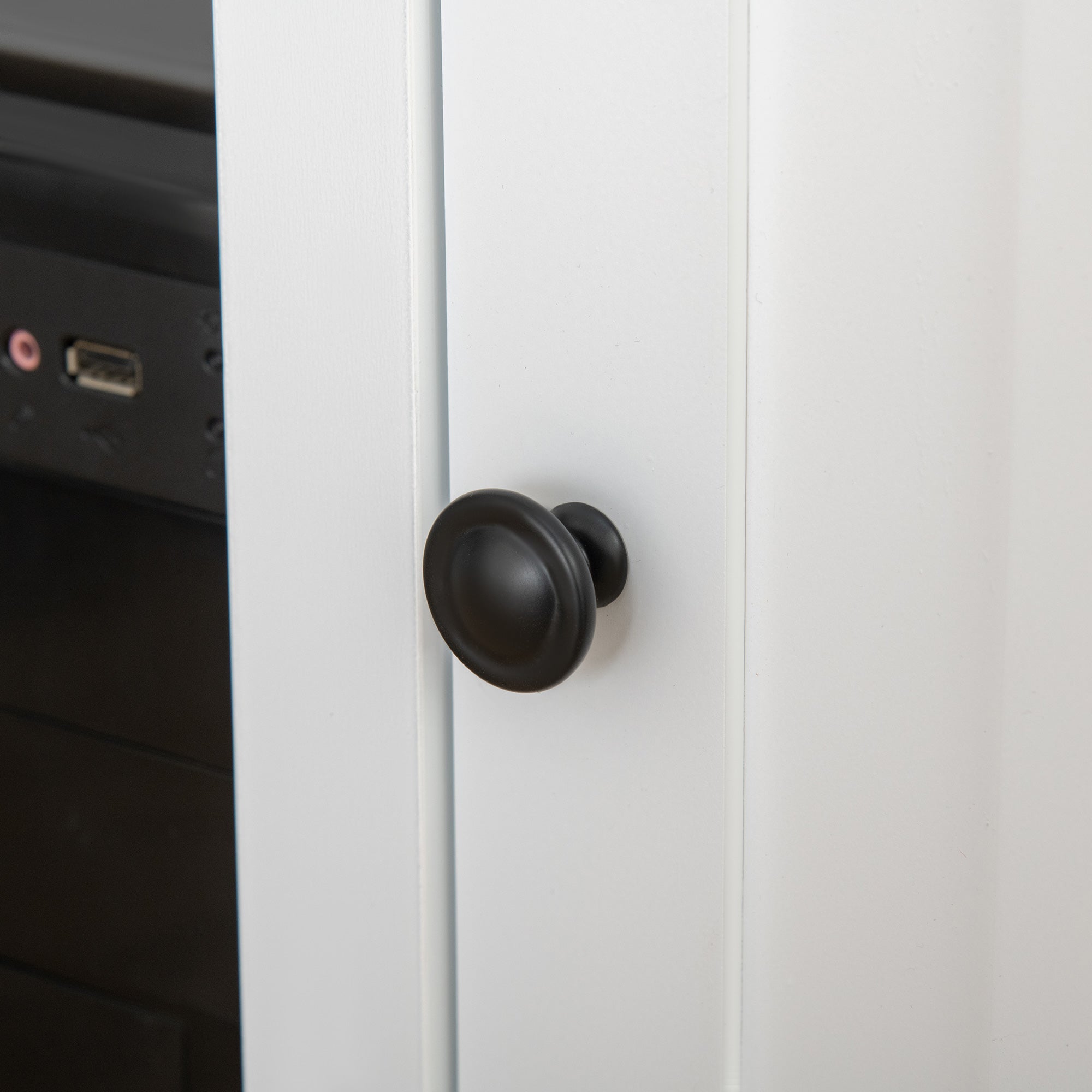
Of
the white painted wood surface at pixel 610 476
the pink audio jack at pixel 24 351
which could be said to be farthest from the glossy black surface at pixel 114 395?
the white painted wood surface at pixel 610 476

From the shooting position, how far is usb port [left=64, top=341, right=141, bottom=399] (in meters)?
0.50

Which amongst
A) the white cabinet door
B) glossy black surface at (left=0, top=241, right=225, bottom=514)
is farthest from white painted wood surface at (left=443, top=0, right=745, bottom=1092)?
glossy black surface at (left=0, top=241, right=225, bottom=514)

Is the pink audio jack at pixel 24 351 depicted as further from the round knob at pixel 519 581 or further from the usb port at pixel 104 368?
the round knob at pixel 519 581

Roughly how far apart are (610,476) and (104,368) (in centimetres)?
25

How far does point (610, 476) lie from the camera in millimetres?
368

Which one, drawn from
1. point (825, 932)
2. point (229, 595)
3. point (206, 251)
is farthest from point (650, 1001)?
point (206, 251)

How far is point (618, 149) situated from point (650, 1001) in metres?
0.26

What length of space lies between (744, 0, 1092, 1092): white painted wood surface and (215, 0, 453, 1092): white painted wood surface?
11cm

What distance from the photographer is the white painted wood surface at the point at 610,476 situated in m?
0.34

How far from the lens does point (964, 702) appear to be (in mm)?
336

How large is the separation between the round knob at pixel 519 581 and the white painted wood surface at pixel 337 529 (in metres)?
0.04

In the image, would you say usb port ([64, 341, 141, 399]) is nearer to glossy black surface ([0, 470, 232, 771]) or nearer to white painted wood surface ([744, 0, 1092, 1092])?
glossy black surface ([0, 470, 232, 771])

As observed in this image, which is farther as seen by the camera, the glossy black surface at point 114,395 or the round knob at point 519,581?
the glossy black surface at point 114,395

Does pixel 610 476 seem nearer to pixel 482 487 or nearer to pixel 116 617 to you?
pixel 482 487
